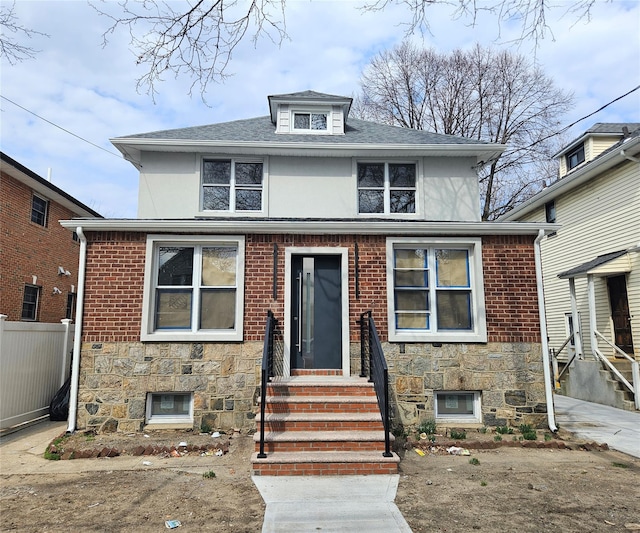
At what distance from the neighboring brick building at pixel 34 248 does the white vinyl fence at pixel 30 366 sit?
391cm

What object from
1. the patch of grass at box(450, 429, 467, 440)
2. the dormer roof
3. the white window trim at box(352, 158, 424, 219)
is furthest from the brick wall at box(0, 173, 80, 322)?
the patch of grass at box(450, 429, 467, 440)

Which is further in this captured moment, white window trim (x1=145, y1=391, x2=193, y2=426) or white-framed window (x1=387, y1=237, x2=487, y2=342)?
white-framed window (x1=387, y1=237, x2=487, y2=342)

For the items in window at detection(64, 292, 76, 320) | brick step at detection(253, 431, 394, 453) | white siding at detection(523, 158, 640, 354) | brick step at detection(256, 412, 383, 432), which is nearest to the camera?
brick step at detection(253, 431, 394, 453)

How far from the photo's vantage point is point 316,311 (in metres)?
7.25

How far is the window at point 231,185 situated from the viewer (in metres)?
9.05

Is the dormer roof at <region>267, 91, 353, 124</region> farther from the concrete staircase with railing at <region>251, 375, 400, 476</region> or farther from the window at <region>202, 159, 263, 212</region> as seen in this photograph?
the concrete staircase with railing at <region>251, 375, 400, 476</region>

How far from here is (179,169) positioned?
9.12 meters

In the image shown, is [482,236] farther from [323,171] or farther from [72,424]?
[72,424]

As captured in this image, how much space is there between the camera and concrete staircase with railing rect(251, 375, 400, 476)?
197 inches

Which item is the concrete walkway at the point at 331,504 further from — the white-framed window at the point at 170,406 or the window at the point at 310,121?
the window at the point at 310,121

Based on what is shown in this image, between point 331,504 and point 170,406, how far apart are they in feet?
11.8

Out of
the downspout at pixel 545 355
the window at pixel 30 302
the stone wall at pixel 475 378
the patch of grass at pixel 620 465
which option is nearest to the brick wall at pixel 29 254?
the window at pixel 30 302

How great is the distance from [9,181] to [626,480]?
1419 cm

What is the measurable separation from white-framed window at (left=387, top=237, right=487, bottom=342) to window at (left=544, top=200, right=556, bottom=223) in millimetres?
8390
